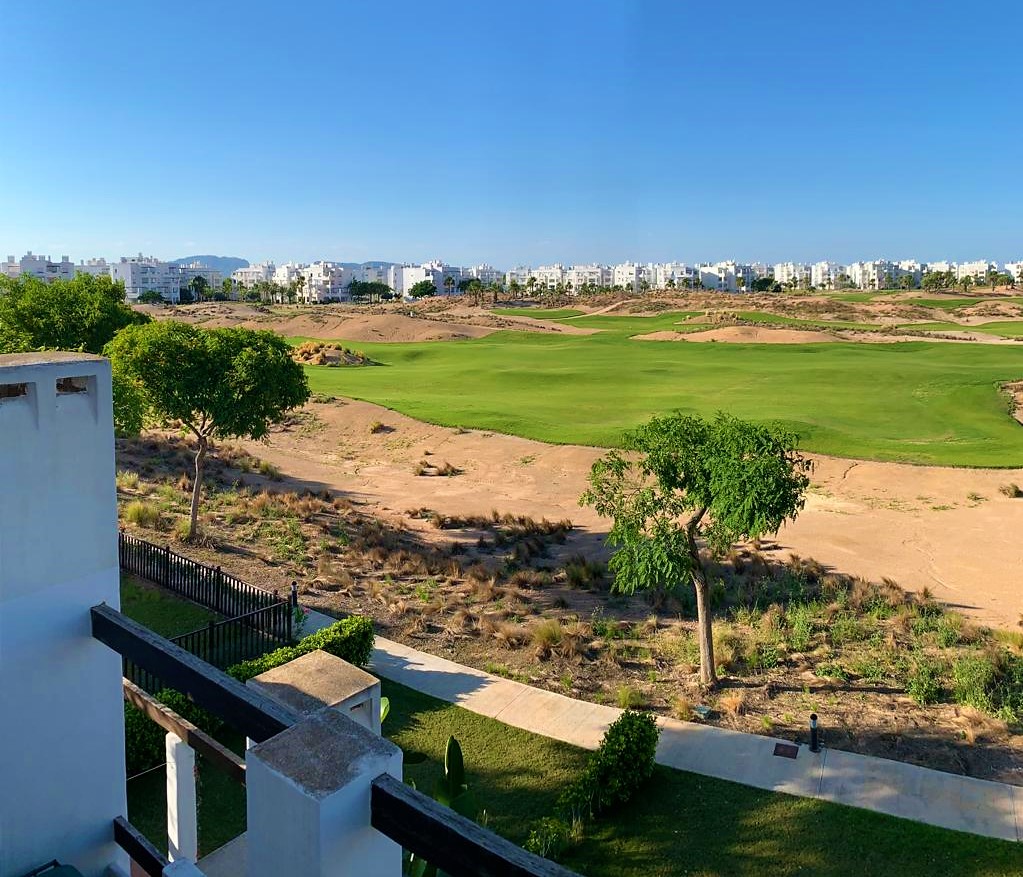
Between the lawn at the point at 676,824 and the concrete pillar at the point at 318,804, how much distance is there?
23.6 feet

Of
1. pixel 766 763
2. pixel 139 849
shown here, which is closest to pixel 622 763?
pixel 766 763

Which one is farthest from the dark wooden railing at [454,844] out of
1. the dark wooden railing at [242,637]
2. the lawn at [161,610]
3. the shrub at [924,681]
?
the lawn at [161,610]

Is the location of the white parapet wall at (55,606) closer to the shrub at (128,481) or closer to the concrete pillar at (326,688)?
the concrete pillar at (326,688)

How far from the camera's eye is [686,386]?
154ft

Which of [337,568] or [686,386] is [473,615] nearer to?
[337,568]

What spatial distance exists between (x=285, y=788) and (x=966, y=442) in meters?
33.8

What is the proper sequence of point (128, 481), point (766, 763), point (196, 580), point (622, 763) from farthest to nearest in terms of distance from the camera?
point (128, 481), point (196, 580), point (766, 763), point (622, 763)

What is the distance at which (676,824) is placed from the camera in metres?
9.84

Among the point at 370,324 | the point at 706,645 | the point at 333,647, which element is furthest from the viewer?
the point at 370,324

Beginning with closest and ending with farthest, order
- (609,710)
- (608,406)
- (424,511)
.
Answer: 1. (609,710)
2. (424,511)
3. (608,406)

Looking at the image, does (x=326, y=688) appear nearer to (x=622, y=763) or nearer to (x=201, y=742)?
(x=201, y=742)

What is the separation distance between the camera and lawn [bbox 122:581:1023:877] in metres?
8.98

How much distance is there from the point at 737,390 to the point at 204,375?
3011cm

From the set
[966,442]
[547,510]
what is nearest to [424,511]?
[547,510]
